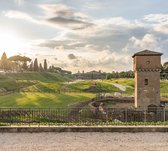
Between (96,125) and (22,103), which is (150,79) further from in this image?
(96,125)

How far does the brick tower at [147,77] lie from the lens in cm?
3934

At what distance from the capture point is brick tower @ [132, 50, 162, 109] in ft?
129

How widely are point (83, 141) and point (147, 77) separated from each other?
26110 millimetres

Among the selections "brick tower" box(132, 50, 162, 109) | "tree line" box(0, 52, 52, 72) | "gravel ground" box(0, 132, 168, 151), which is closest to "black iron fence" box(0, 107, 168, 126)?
"brick tower" box(132, 50, 162, 109)

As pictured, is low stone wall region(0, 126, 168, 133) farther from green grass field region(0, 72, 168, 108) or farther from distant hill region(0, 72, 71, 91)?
distant hill region(0, 72, 71, 91)

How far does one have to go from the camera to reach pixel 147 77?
3969cm

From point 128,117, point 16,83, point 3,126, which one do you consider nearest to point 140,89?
point 128,117

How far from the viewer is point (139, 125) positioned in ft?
58.2

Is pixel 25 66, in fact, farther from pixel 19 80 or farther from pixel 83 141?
pixel 83 141

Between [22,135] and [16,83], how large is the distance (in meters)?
69.4

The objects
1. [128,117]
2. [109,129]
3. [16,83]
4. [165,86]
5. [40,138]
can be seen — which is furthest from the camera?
[16,83]

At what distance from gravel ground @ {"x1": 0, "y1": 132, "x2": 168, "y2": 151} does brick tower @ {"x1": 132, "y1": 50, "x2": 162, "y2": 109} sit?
A: 2332cm

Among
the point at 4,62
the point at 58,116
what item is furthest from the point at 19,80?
the point at 58,116

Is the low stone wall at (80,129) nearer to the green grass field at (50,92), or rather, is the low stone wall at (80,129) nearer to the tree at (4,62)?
the green grass field at (50,92)
